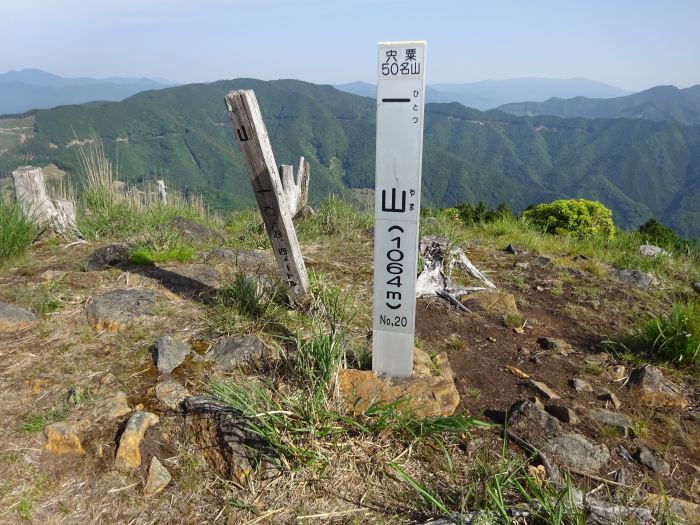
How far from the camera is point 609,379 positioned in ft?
10.7

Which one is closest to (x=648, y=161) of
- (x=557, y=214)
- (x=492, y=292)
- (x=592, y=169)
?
(x=592, y=169)

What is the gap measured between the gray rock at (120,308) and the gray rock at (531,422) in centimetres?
279

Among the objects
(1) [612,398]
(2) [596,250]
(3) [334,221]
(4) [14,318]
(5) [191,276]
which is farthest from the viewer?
(2) [596,250]

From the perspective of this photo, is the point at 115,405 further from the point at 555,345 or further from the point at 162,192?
the point at 162,192

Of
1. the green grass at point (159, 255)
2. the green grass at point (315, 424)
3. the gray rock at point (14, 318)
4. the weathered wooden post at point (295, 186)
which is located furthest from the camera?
the weathered wooden post at point (295, 186)

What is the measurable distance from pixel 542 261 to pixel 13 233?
6.09 meters

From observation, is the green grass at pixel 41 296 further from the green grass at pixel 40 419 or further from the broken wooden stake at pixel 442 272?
the broken wooden stake at pixel 442 272

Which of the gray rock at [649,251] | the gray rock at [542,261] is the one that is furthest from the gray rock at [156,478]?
the gray rock at [649,251]

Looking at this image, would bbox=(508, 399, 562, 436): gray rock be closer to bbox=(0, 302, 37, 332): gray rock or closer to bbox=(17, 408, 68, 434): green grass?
bbox=(17, 408, 68, 434): green grass

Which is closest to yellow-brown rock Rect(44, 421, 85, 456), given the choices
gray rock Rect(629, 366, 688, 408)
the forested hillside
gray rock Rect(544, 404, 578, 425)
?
gray rock Rect(544, 404, 578, 425)

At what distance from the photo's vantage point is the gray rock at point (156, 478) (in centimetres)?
218

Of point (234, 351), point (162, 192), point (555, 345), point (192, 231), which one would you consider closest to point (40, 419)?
point (234, 351)

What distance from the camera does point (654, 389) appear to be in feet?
9.93

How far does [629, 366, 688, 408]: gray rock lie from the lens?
296 cm
